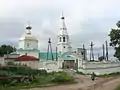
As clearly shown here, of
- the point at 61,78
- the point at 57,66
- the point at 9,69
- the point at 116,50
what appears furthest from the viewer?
the point at 57,66

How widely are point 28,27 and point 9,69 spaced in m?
37.7

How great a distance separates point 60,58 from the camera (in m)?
71.4

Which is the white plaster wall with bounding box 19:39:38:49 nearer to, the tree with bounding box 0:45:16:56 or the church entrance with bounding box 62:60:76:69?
the church entrance with bounding box 62:60:76:69

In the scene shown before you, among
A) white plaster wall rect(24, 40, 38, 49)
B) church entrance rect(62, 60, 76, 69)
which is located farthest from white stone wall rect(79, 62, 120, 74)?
white plaster wall rect(24, 40, 38, 49)

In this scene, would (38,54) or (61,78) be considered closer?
(61,78)

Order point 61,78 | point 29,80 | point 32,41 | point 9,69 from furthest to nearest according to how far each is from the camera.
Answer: point 32,41 → point 9,69 → point 61,78 → point 29,80

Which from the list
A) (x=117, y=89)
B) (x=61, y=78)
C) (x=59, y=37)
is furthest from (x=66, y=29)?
(x=117, y=89)

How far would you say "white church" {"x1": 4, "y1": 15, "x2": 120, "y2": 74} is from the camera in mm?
64500

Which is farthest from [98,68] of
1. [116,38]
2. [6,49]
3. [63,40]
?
[6,49]

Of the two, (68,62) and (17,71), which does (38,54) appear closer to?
(68,62)

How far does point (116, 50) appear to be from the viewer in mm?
60562

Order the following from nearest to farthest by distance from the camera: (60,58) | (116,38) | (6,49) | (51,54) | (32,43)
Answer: (116,38)
(60,58)
(32,43)
(51,54)
(6,49)

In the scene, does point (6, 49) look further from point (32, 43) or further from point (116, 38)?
point (116, 38)

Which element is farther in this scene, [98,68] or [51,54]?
[51,54]
